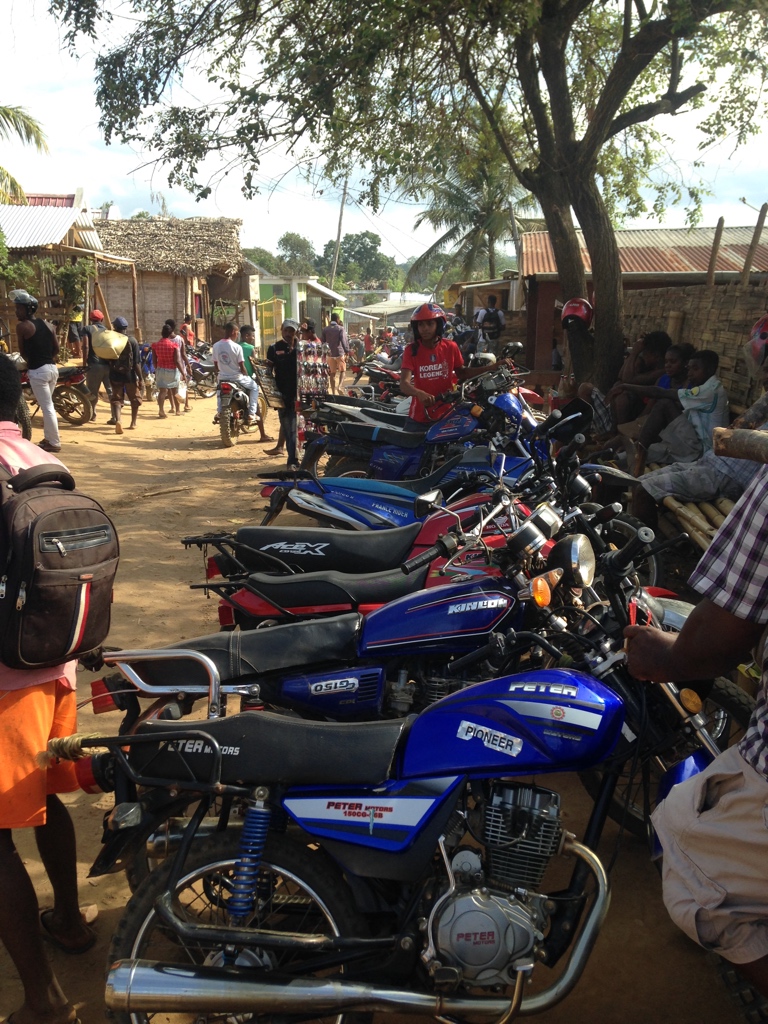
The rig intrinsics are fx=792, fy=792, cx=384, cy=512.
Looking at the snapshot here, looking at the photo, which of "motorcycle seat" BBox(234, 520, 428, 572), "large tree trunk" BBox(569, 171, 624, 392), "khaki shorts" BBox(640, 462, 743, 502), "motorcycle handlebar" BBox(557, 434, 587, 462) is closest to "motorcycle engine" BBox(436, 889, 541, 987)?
"motorcycle seat" BBox(234, 520, 428, 572)

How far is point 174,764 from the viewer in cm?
211

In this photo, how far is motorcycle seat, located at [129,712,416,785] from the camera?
2.08m

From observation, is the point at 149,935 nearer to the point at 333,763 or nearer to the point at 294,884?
the point at 294,884

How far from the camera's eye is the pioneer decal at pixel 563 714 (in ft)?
6.76

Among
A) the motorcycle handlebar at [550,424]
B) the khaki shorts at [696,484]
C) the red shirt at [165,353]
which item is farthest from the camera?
the red shirt at [165,353]

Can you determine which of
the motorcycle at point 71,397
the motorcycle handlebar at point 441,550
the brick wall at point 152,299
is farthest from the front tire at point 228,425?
the brick wall at point 152,299

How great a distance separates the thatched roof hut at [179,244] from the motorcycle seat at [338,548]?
22030mm

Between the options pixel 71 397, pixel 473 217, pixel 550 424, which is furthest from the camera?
pixel 473 217

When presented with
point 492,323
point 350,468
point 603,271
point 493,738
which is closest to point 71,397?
point 350,468

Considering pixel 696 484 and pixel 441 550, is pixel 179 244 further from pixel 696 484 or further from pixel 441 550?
pixel 441 550

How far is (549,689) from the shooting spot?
211 cm

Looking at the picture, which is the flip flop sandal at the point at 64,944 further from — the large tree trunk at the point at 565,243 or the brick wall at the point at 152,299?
the brick wall at the point at 152,299

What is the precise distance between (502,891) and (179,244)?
1025 inches

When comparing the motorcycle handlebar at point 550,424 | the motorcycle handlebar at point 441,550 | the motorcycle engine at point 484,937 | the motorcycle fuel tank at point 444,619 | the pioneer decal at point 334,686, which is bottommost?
the motorcycle engine at point 484,937
